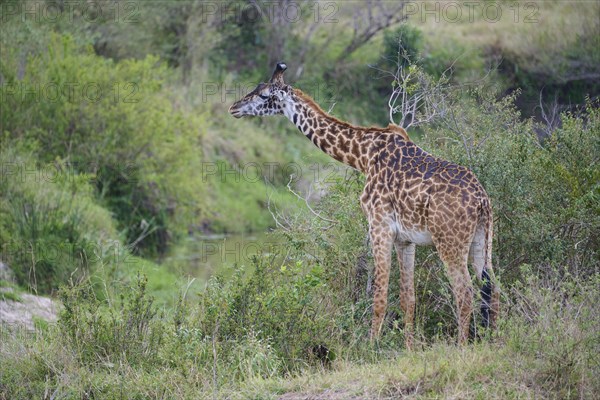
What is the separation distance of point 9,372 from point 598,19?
21401mm

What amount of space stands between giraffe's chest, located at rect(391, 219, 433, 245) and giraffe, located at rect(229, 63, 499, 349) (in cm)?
1

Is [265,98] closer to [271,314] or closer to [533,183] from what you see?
[271,314]

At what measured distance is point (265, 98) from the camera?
10891 mm

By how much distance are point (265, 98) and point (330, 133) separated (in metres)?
0.88

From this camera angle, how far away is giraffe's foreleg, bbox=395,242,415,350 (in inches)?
388

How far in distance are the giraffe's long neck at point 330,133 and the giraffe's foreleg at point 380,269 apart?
0.85 meters

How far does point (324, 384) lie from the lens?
8.34 meters

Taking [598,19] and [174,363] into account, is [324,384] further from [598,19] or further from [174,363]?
[598,19]

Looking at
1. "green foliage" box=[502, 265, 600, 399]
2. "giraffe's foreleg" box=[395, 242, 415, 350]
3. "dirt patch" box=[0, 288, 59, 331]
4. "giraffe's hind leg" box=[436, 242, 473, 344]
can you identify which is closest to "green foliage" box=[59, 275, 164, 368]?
"dirt patch" box=[0, 288, 59, 331]

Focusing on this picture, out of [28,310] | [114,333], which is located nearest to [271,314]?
[114,333]

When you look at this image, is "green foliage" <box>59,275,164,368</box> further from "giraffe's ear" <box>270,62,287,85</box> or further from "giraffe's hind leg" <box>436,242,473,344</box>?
"giraffe's hind leg" <box>436,242,473,344</box>

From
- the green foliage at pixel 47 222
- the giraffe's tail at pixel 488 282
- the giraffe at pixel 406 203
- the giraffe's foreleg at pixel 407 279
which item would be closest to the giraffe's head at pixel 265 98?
the giraffe at pixel 406 203

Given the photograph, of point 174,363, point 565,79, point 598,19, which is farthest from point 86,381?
point 598,19

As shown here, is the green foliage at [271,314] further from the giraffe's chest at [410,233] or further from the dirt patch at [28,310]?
the dirt patch at [28,310]
